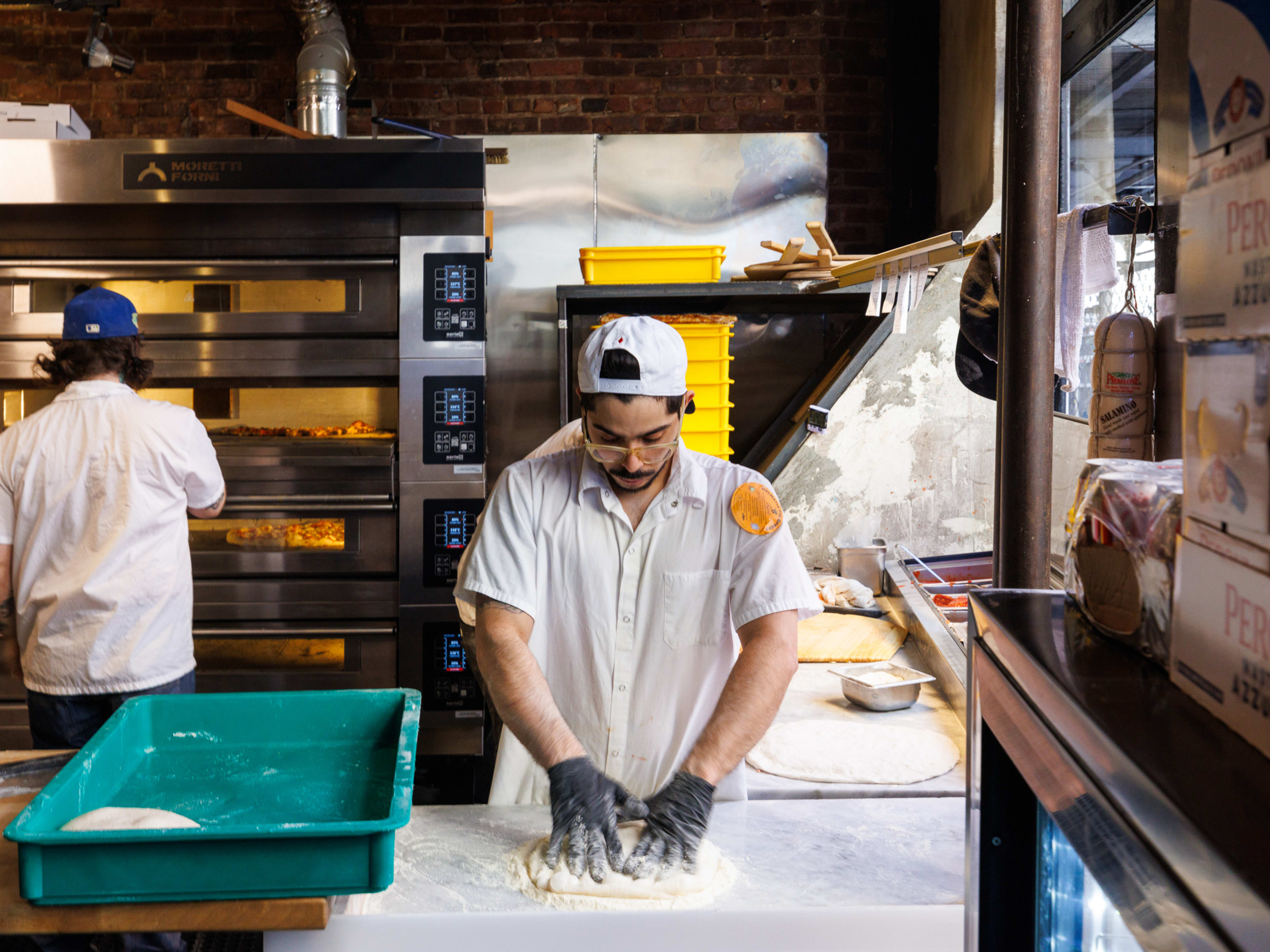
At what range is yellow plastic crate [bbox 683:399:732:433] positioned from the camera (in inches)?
134

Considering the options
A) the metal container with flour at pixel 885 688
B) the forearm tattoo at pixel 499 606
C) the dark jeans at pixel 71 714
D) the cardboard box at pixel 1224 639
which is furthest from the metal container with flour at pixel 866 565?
the cardboard box at pixel 1224 639

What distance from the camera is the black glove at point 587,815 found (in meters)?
1.34

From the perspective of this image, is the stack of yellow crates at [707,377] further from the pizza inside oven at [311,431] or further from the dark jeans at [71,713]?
the dark jeans at [71,713]

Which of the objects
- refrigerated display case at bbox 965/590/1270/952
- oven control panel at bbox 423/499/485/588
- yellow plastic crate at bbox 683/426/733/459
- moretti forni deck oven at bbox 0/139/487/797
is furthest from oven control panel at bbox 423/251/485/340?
refrigerated display case at bbox 965/590/1270/952

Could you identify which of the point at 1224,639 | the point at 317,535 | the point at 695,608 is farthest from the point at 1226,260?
the point at 317,535

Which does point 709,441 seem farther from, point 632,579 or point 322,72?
point 322,72

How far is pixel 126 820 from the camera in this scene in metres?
1.22

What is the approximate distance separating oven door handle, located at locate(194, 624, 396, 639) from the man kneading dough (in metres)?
1.45

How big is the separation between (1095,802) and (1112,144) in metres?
3.12

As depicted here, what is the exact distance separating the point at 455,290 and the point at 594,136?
4.37ft

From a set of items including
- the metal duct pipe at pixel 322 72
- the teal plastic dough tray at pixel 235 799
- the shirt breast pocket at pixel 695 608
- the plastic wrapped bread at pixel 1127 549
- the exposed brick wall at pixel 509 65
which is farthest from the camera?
the exposed brick wall at pixel 509 65

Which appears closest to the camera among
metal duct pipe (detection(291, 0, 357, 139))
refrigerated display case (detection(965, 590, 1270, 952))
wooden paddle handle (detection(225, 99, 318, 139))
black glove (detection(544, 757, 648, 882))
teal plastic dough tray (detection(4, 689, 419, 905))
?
refrigerated display case (detection(965, 590, 1270, 952))

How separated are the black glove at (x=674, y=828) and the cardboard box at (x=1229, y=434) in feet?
3.22

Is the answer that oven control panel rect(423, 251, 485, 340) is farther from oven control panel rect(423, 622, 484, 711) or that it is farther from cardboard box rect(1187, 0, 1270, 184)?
cardboard box rect(1187, 0, 1270, 184)
